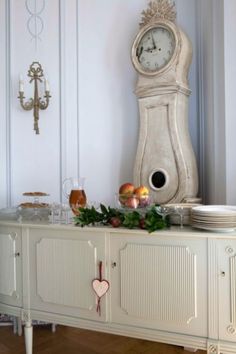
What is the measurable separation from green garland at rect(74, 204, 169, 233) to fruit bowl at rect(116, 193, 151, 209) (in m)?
0.04

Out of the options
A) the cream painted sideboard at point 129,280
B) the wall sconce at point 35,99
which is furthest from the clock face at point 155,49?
the cream painted sideboard at point 129,280

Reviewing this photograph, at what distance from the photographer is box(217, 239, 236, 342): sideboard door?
1.45m

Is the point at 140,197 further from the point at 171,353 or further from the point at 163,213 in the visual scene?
the point at 171,353

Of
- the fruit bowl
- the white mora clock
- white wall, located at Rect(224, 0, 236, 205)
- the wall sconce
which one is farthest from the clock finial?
the fruit bowl

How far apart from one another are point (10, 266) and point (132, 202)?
2.51ft

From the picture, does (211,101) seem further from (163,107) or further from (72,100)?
(72,100)

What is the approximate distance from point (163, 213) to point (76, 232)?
1.39ft

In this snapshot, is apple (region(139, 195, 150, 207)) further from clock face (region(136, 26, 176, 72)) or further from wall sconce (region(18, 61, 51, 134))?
wall sconce (region(18, 61, 51, 134))

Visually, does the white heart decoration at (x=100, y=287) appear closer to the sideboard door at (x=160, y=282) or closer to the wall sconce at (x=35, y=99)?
the sideboard door at (x=160, y=282)

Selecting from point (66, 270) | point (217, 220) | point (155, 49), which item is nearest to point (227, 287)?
point (217, 220)

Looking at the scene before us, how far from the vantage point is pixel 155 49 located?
2111mm

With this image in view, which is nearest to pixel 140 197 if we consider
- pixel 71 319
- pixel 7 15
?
pixel 71 319

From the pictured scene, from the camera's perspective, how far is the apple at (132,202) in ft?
5.55

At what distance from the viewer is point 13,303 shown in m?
1.93
